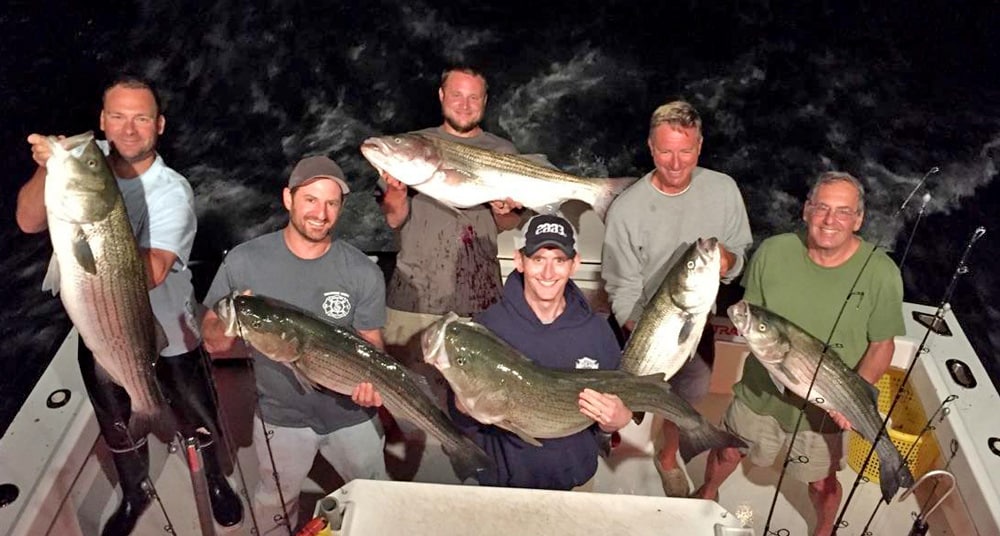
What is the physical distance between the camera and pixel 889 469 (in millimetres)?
2598

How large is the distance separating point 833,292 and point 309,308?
1.94 meters

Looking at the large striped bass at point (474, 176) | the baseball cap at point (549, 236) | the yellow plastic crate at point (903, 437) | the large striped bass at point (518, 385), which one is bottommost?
the yellow plastic crate at point (903, 437)

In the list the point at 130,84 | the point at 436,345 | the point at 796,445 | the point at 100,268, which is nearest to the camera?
the point at 436,345

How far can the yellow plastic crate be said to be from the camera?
3527 mm

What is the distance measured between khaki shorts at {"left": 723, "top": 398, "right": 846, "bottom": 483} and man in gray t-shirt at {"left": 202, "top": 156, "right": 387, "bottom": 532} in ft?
5.09

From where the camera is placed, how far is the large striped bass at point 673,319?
2680 millimetres

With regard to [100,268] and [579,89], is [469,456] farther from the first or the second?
[579,89]

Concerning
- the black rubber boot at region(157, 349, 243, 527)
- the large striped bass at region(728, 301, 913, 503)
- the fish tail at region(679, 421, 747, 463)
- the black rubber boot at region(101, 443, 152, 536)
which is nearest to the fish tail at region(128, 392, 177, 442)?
the black rubber boot at region(157, 349, 243, 527)

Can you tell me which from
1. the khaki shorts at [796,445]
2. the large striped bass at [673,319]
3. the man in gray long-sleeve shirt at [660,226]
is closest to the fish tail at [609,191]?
the man in gray long-sleeve shirt at [660,226]

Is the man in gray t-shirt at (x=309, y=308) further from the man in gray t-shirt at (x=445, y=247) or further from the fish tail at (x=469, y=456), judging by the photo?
the man in gray t-shirt at (x=445, y=247)

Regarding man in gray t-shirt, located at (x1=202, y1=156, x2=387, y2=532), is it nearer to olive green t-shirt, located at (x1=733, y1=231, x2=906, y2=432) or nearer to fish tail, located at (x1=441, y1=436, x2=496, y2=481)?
fish tail, located at (x1=441, y1=436, x2=496, y2=481)

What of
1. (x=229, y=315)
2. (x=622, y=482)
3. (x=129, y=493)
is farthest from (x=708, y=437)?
(x=129, y=493)

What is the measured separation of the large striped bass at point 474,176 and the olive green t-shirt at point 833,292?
0.84 metres

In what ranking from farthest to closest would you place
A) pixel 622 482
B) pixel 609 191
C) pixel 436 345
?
pixel 622 482 → pixel 609 191 → pixel 436 345
